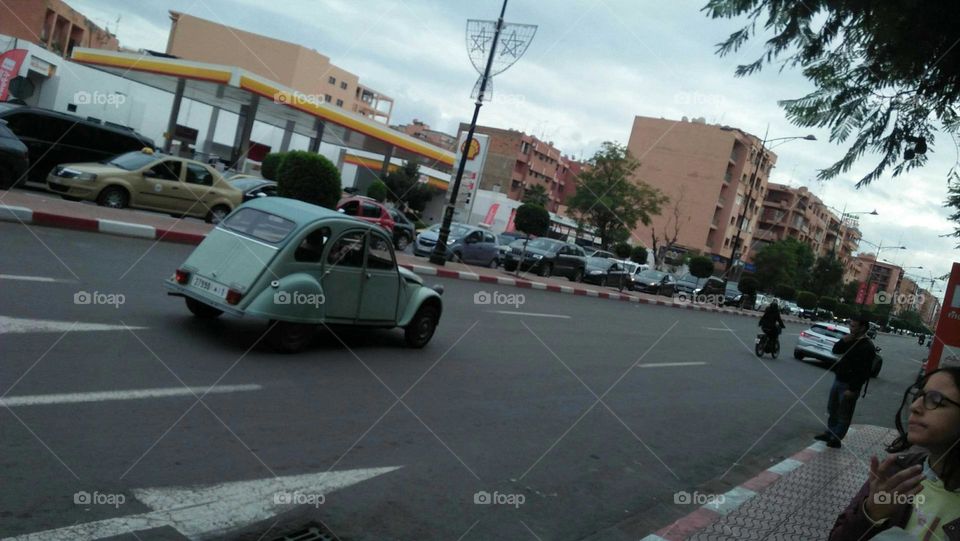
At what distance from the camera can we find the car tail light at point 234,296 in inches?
298

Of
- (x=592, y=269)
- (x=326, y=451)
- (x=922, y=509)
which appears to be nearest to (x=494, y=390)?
(x=326, y=451)

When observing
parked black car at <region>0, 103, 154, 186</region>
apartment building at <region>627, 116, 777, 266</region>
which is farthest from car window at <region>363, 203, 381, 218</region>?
apartment building at <region>627, 116, 777, 266</region>

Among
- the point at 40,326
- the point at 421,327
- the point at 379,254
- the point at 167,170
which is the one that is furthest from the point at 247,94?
the point at 40,326

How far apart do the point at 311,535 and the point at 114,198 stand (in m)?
15.3

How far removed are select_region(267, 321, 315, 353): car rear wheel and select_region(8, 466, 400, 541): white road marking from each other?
311 centimetres

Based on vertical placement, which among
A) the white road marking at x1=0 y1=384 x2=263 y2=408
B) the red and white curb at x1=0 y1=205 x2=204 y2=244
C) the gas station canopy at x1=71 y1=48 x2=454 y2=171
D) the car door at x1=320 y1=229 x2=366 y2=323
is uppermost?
the gas station canopy at x1=71 y1=48 x2=454 y2=171

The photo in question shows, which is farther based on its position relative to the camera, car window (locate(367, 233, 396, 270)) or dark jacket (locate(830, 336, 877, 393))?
dark jacket (locate(830, 336, 877, 393))

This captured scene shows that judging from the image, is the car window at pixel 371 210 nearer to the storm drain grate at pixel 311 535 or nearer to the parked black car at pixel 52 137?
the parked black car at pixel 52 137

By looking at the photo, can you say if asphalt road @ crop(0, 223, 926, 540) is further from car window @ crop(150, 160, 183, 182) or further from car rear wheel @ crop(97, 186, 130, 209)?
car window @ crop(150, 160, 183, 182)

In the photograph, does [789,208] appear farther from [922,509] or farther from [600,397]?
[922,509]

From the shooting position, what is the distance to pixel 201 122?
55.8m

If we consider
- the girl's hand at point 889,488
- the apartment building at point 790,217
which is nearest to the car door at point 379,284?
the girl's hand at point 889,488

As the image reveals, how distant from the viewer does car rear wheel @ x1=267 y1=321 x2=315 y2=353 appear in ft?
26.1

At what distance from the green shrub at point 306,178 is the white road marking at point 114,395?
14.0 meters
